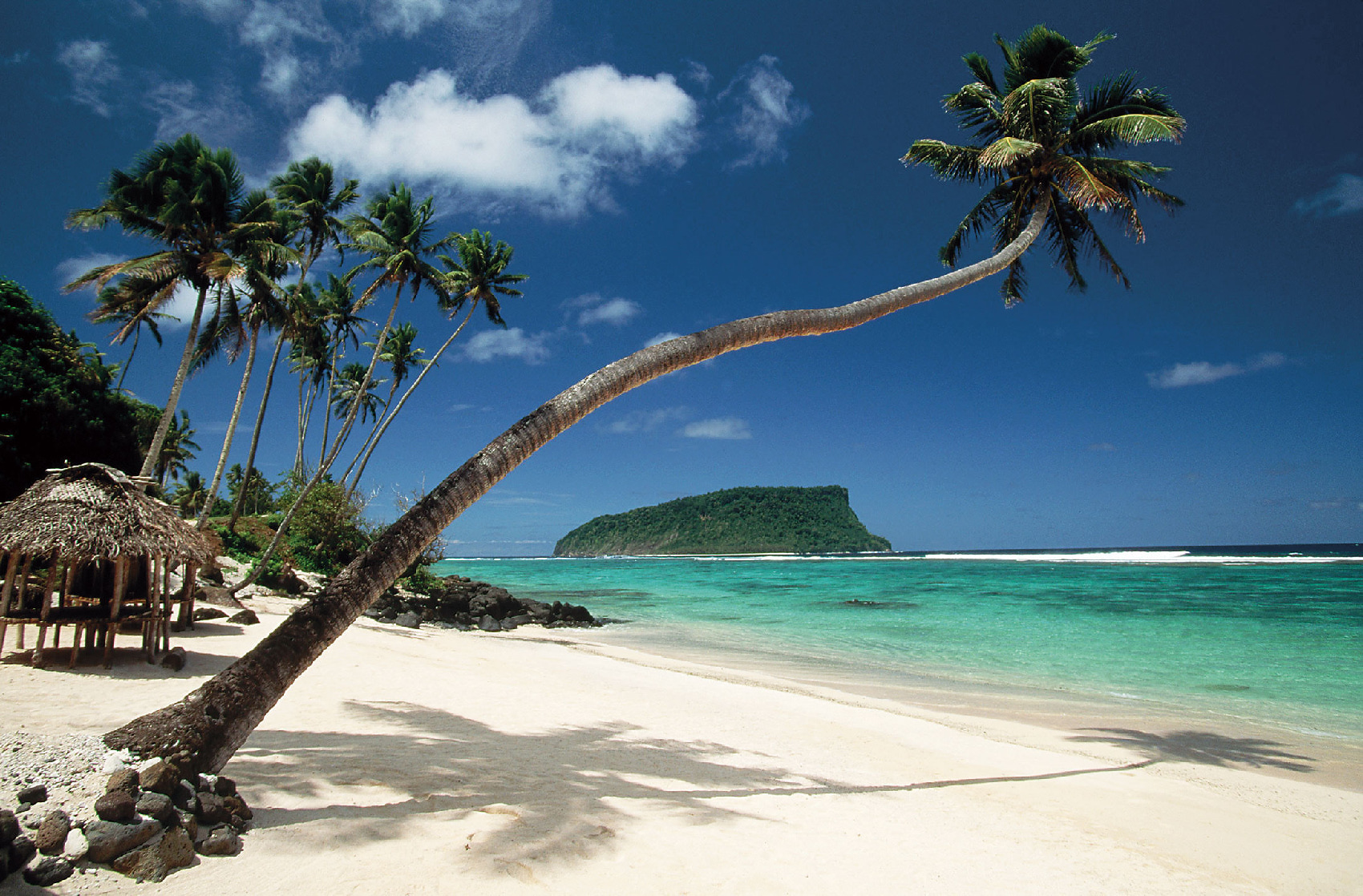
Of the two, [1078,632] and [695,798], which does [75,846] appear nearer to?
[695,798]

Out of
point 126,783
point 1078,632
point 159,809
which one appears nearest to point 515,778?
point 159,809

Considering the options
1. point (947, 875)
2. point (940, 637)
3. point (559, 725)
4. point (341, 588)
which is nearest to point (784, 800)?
point (947, 875)

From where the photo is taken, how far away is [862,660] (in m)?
14.5

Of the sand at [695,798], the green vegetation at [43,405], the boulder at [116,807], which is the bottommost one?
the sand at [695,798]

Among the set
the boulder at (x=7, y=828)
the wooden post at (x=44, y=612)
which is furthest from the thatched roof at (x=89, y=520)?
the boulder at (x=7, y=828)

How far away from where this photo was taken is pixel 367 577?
3.80m

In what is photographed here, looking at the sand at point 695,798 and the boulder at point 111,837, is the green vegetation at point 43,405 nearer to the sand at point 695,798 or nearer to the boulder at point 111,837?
the sand at point 695,798

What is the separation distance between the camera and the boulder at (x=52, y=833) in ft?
8.81

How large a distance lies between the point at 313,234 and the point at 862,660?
2287cm

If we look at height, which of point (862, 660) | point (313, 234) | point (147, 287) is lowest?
point (862, 660)

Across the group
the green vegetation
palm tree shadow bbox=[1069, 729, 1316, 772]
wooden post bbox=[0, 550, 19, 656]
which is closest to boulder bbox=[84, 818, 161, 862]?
wooden post bbox=[0, 550, 19, 656]

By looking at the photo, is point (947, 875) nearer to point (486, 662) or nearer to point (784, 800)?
point (784, 800)

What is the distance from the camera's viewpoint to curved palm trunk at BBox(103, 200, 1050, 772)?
3.38 metres

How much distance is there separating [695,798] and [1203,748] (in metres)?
6.91
